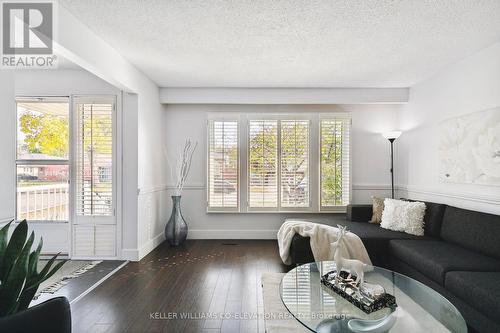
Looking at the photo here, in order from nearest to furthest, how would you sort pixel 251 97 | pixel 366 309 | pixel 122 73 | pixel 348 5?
pixel 366 309, pixel 348 5, pixel 122 73, pixel 251 97

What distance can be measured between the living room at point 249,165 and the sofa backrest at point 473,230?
0.06 feet

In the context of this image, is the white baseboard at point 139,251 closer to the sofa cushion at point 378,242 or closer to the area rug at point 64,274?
the area rug at point 64,274

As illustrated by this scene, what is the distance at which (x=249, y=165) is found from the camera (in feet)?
15.0

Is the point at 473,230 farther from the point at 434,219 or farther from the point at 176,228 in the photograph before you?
the point at 176,228

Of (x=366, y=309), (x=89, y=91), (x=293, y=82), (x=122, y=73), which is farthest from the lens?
(x=293, y=82)

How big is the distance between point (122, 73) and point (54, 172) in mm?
1846

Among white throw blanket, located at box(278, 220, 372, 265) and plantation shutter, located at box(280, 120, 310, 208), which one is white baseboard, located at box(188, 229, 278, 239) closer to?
plantation shutter, located at box(280, 120, 310, 208)

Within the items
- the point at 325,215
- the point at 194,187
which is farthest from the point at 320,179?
the point at 194,187

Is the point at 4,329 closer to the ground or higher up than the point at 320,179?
closer to the ground

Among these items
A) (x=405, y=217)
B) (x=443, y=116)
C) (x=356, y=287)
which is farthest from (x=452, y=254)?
(x=443, y=116)

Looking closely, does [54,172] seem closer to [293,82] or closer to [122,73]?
[122,73]

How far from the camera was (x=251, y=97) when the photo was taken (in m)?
4.40

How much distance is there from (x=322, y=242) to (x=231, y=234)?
6.33 feet

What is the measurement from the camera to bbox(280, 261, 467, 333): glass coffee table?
1520mm
